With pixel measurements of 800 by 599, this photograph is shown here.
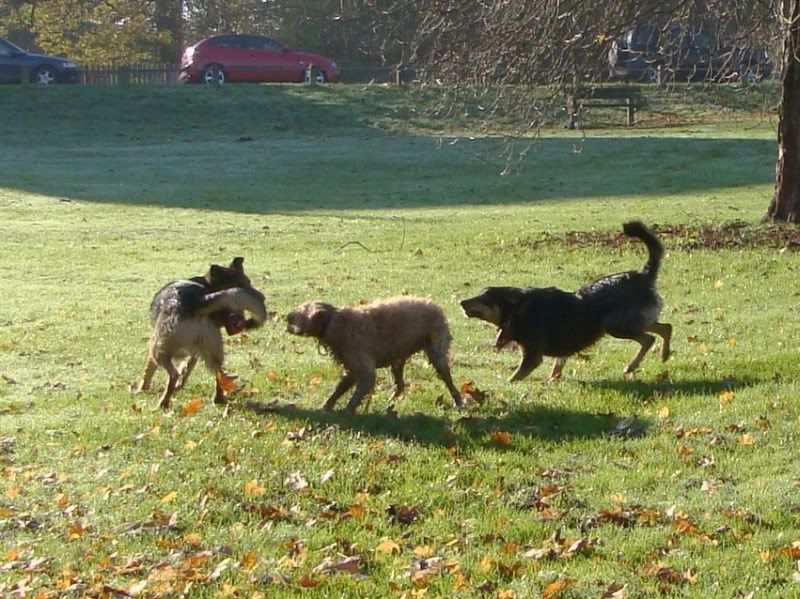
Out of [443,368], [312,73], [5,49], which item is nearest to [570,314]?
[443,368]

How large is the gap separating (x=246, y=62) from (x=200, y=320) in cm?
4514

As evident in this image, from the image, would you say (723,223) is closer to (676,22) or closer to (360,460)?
(676,22)

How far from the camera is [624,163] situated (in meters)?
34.6

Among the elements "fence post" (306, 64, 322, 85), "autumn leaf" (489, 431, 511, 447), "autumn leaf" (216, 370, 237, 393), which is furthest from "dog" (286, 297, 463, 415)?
"fence post" (306, 64, 322, 85)

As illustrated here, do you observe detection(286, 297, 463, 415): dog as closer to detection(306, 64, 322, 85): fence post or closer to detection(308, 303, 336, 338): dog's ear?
detection(308, 303, 336, 338): dog's ear

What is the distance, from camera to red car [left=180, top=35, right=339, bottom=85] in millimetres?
53875

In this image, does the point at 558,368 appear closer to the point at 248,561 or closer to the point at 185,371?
the point at 185,371

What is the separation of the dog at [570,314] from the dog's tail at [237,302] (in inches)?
66.8

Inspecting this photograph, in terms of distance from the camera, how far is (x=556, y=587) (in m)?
6.41

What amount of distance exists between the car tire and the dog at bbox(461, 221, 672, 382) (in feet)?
143

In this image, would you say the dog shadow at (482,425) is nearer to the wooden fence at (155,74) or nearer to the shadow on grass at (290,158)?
the shadow on grass at (290,158)

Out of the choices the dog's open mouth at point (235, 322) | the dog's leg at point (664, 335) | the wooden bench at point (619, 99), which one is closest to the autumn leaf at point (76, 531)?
the dog's open mouth at point (235, 322)

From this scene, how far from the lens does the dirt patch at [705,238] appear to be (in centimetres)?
1966

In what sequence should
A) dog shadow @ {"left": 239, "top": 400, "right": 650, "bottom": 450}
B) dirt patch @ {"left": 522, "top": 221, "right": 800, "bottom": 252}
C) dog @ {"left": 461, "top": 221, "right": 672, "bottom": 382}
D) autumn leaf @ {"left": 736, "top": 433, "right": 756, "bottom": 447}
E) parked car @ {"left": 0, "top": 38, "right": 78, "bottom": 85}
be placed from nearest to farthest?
autumn leaf @ {"left": 736, "top": 433, "right": 756, "bottom": 447}
dog shadow @ {"left": 239, "top": 400, "right": 650, "bottom": 450}
dog @ {"left": 461, "top": 221, "right": 672, "bottom": 382}
dirt patch @ {"left": 522, "top": 221, "right": 800, "bottom": 252}
parked car @ {"left": 0, "top": 38, "right": 78, "bottom": 85}
